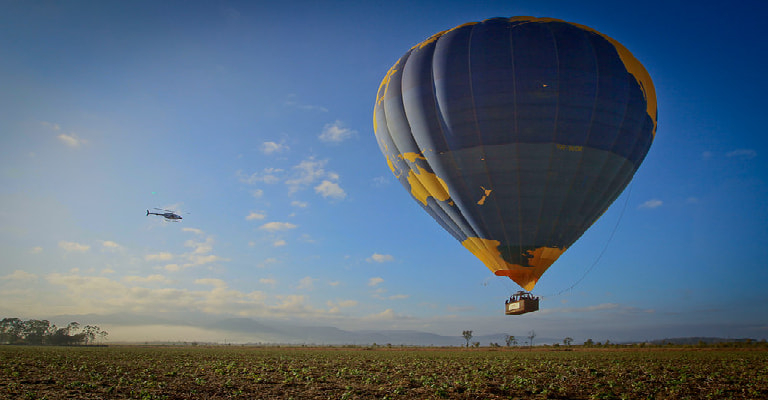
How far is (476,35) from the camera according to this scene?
26.7 m

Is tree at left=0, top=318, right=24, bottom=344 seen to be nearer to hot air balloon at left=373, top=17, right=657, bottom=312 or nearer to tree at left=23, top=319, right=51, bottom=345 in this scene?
tree at left=23, top=319, right=51, bottom=345

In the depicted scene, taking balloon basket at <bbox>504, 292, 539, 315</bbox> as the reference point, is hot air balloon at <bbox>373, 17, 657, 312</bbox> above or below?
above

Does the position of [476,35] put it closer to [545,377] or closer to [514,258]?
[514,258]

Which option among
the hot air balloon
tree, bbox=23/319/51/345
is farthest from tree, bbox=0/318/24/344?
the hot air balloon

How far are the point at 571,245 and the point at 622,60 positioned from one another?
38.1 ft

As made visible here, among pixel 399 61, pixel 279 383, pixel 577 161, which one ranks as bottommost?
pixel 279 383

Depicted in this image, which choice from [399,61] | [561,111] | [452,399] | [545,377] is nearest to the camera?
[452,399]

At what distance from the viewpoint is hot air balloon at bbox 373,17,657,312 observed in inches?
979

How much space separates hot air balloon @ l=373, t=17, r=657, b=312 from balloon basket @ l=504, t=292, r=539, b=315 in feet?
2.27

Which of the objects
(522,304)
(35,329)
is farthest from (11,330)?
(522,304)

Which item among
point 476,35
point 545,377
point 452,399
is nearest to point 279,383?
point 452,399

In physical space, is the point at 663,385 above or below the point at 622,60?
below

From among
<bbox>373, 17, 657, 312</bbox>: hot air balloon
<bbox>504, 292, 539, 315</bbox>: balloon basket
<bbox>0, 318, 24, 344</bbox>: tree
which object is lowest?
<bbox>0, 318, 24, 344</bbox>: tree

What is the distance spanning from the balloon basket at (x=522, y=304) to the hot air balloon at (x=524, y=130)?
→ 0.69m
